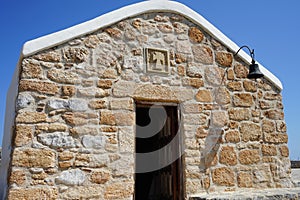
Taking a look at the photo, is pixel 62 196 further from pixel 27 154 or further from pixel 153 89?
pixel 153 89

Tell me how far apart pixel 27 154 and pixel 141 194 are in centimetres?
314

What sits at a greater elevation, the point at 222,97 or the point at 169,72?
the point at 169,72

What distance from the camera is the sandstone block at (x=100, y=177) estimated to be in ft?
10.6

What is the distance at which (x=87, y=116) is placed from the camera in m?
3.36

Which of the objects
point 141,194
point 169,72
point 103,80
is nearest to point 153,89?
point 169,72

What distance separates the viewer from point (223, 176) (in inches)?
150

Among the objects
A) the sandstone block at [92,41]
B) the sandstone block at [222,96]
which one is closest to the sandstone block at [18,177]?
the sandstone block at [92,41]

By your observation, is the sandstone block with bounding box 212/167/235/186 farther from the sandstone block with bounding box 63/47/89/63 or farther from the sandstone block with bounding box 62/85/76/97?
the sandstone block with bounding box 63/47/89/63

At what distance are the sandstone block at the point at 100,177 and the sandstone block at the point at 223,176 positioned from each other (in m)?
1.44

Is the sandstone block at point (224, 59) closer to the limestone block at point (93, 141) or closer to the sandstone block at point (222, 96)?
the sandstone block at point (222, 96)

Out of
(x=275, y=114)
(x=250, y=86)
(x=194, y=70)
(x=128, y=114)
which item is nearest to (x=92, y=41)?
(x=128, y=114)

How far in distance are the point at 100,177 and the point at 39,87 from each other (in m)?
1.26

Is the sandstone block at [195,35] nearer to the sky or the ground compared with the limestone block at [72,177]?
nearer to the sky

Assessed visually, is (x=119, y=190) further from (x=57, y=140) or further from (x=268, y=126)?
(x=268, y=126)
